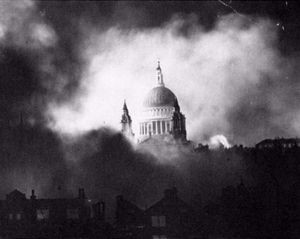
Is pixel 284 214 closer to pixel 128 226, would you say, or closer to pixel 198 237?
pixel 198 237

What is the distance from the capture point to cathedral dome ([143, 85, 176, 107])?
7019 centimetres

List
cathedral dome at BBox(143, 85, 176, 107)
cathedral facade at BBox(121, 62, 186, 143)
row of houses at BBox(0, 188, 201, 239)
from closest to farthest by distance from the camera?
row of houses at BBox(0, 188, 201, 239)
cathedral facade at BBox(121, 62, 186, 143)
cathedral dome at BBox(143, 85, 176, 107)

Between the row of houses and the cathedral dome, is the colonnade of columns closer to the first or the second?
the cathedral dome

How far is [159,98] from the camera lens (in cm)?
7062

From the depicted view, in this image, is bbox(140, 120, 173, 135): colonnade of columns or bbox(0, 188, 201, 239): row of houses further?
bbox(140, 120, 173, 135): colonnade of columns

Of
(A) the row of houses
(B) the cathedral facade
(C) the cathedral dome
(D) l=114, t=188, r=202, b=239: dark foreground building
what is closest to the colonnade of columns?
(B) the cathedral facade

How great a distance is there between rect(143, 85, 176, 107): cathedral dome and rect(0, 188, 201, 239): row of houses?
3695cm

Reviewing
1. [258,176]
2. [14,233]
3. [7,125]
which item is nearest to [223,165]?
[258,176]

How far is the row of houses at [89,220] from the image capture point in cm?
2972

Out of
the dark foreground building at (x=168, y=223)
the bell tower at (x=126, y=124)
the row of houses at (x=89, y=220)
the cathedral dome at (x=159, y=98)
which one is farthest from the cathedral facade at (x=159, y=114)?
the dark foreground building at (x=168, y=223)

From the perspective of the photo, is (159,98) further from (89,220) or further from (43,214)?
(89,220)

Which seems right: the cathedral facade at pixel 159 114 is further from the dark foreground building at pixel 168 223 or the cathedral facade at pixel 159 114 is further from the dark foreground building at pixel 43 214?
the dark foreground building at pixel 168 223

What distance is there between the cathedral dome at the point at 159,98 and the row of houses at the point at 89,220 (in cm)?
3695

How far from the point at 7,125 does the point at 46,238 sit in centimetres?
1124
